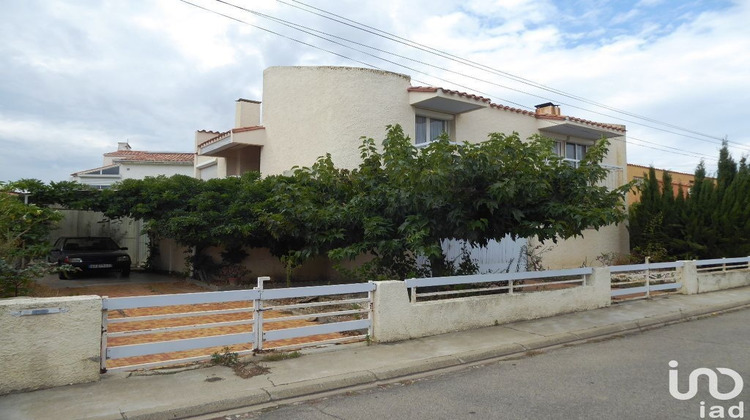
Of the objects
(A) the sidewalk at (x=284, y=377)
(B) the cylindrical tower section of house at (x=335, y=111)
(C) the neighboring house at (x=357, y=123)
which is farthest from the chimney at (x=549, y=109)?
(A) the sidewalk at (x=284, y=377)

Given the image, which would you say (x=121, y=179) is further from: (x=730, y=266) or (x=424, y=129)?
(x=730, y=266)

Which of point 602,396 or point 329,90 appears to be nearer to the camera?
point 602,396

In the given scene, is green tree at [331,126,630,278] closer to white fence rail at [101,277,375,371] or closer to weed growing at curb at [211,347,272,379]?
white fence rail at [101,277,375,371]

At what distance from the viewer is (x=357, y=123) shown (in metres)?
14.3


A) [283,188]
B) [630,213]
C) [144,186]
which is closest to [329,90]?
[283,188]

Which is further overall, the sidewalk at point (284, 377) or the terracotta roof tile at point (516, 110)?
the terracotta roof tile at point (516, 110)

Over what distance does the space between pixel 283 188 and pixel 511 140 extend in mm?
4950

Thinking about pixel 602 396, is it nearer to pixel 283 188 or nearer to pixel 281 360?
pixel 281 360

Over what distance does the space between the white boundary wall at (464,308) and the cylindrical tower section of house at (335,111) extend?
639 centimetres

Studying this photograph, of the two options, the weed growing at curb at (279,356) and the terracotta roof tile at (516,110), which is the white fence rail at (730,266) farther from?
the weed growing at curb at (279,356)

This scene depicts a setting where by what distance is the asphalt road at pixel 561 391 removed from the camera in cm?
504

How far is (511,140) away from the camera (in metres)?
9.02

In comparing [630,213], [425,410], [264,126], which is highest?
[264,126]

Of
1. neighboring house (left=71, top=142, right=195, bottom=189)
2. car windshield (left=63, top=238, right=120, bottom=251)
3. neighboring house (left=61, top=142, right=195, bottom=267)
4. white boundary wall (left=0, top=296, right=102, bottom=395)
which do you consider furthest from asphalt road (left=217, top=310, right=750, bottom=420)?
neighboring house (left=71, top=142, right=195, bottom=189)
